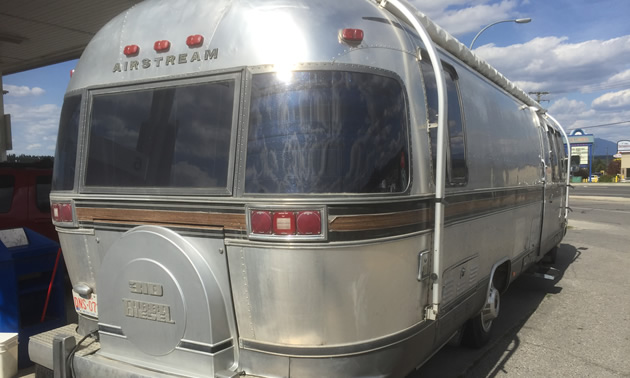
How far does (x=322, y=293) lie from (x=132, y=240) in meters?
1.21

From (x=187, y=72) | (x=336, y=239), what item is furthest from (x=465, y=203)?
(x=187, y=72)

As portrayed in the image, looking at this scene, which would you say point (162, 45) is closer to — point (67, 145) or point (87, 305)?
point (67, 145)

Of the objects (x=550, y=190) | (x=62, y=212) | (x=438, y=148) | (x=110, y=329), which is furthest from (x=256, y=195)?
(x=550, y=190)

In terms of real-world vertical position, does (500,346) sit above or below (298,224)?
below

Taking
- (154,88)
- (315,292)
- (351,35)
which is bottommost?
(315,292)

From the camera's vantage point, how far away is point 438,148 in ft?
10.1

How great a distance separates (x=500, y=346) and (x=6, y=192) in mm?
6351

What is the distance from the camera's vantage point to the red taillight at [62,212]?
11.4ft

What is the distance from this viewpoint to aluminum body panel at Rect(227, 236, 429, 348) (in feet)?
8.79

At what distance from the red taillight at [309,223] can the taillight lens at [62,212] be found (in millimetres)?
1793

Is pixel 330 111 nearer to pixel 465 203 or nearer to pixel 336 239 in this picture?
pixel 336 239

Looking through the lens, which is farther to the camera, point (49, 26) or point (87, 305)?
point (49, 26)

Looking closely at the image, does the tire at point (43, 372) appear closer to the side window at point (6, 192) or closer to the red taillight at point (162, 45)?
the red taillight at point (162, 45)

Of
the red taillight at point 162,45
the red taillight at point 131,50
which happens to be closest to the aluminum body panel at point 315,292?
the red taillight at point 162,45
